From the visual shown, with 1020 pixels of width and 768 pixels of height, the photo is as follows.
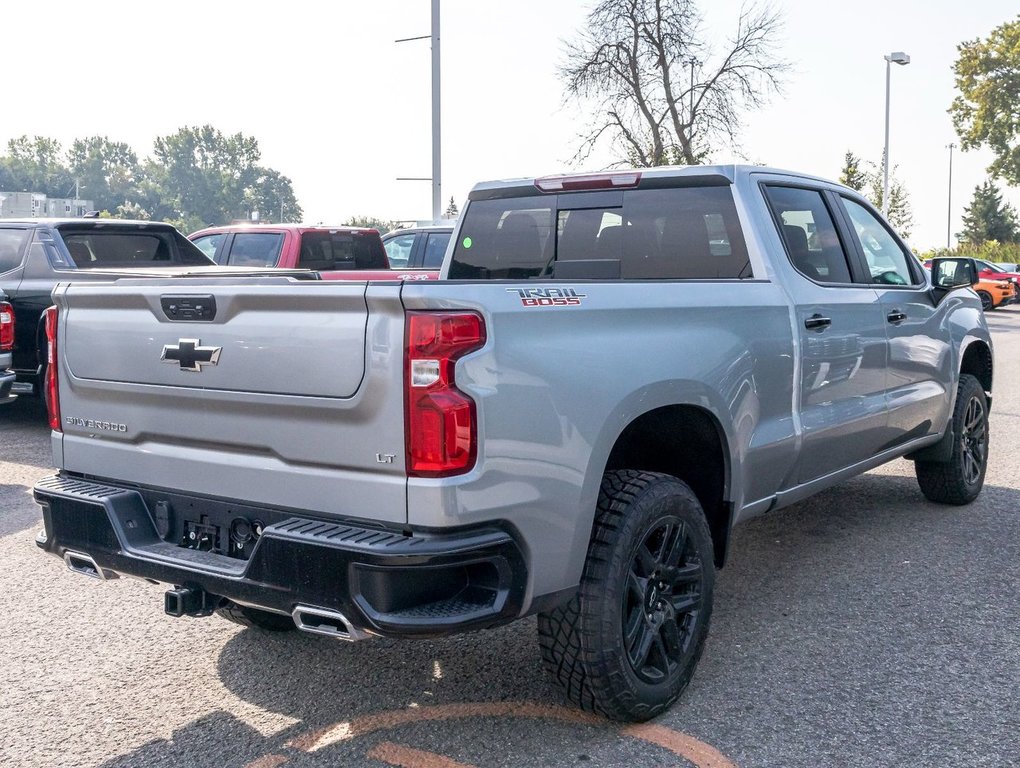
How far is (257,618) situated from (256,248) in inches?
374

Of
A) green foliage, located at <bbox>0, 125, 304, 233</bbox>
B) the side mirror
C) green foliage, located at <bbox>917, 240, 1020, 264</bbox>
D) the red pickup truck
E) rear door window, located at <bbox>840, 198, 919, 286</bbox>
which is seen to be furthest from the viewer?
green foliage, located at <bbox>0, 125, 304, 233</bbox>

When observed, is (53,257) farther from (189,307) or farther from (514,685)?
(514,685)

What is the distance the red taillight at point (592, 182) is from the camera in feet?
15.9

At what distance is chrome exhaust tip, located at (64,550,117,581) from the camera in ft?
A: 12.1

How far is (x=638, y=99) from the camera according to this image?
1198 inches

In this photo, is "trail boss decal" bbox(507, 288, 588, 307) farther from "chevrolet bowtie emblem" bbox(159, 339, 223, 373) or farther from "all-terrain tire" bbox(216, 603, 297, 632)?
"all-terrain tire" bbox(216, 603, 297, 632)

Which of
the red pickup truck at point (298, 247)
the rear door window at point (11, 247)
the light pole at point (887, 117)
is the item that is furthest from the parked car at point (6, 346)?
the light pole at point (887, 117)

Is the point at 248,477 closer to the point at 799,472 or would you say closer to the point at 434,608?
the point at 434,608

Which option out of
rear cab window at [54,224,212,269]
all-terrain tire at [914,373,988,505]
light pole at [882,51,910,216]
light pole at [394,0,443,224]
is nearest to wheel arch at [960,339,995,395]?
all-terrain tire at [914,373,988,505]

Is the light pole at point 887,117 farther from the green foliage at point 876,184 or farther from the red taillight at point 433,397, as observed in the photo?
the red taillight at point 433,397

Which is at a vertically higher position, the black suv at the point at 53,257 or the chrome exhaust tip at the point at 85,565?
the black suv at the point at 53,257

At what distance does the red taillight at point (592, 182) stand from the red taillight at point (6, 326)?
5894 millimetres

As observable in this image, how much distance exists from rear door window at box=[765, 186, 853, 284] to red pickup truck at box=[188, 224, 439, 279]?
7985mm

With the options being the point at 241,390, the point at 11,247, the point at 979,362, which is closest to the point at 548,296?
the point at 241,390
